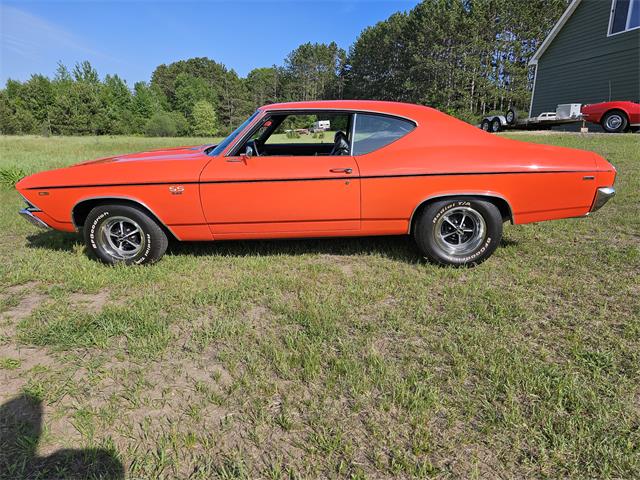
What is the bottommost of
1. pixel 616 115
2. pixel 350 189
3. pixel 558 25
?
pixel 350 189

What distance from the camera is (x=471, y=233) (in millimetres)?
3492

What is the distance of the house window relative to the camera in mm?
13812

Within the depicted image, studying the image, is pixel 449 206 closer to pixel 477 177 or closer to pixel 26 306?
pixel 477 177

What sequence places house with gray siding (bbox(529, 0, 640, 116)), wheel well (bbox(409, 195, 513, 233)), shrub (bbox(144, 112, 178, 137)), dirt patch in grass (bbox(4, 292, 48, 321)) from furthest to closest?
shrub (bbox(144, 112, 178, 137))
house with gray siding (bbox(529, 0, 640, 116))
wheel well (bbox(409, 195, 513, 233))
dirt patch in grass (bbox(4, 292, 48, 321))

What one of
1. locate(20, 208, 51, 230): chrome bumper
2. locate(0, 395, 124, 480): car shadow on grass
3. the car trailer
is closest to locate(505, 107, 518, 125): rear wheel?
the car trailer

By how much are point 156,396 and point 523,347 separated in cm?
215

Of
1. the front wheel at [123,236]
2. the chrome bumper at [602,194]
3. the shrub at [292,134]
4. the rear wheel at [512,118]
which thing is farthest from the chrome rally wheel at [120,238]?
the rear wheel at [512,118]

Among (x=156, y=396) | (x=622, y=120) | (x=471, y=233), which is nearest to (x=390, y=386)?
(x=156, y=396)

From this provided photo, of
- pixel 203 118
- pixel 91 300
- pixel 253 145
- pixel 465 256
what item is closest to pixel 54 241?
pixel 91 300

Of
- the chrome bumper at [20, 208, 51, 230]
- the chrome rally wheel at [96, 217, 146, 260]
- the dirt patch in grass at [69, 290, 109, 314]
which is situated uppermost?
the chrome bumper at [20, 208, 51, 230]

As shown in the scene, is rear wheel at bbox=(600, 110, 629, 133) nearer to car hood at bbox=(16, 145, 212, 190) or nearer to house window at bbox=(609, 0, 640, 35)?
house window at bbox=(609, 0, 640, 35)

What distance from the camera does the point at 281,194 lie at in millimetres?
3318

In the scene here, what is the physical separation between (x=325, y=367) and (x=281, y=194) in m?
1.64

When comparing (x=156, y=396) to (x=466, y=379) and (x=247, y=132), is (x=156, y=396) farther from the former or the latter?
(x=247, y=132)
